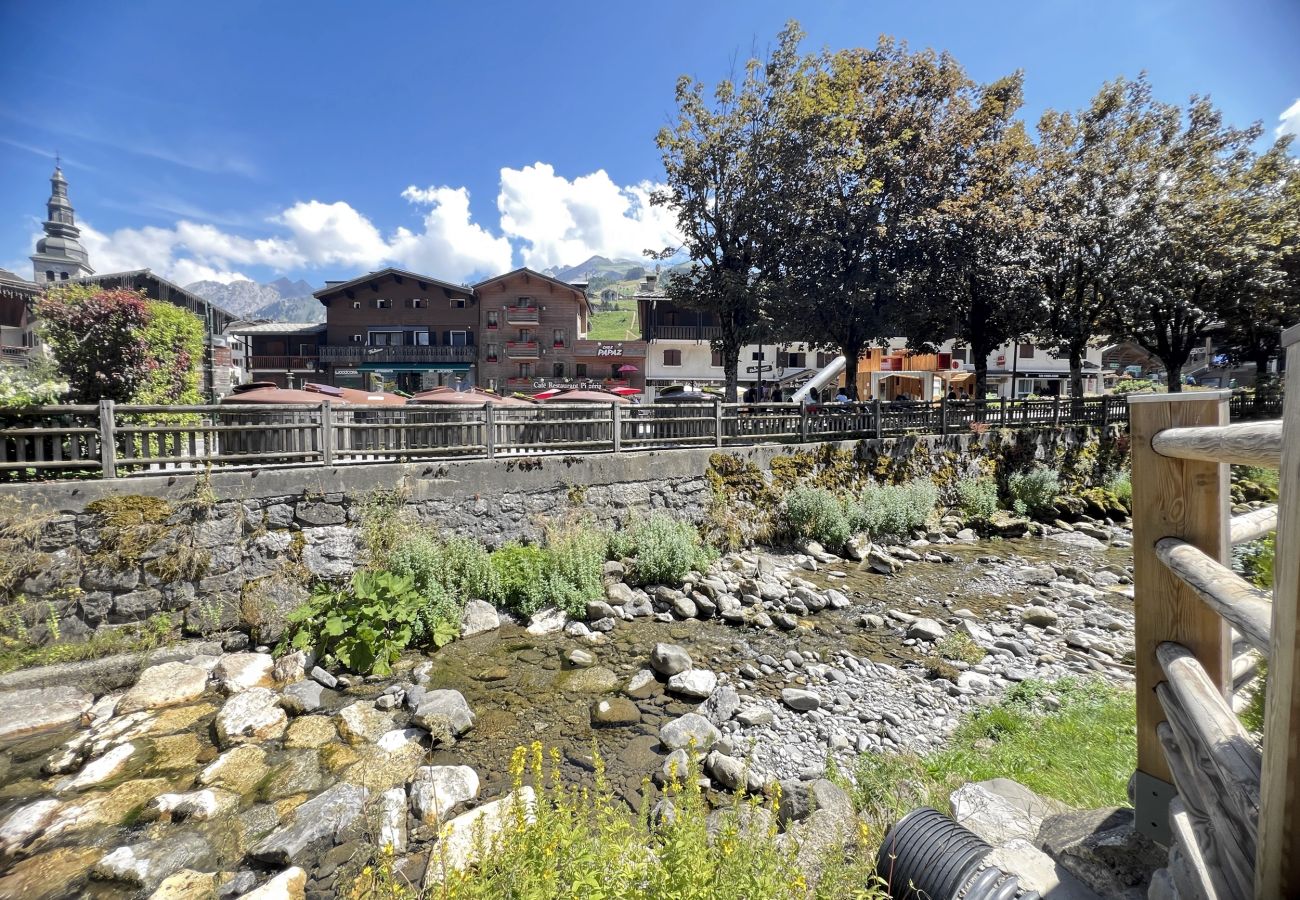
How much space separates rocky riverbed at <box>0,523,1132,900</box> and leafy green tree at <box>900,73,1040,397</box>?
1080cm

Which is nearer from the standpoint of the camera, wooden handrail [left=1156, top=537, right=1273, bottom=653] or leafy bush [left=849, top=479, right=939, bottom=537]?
wooden handrail [left=1156, top=537, right=1273, bottom=653]

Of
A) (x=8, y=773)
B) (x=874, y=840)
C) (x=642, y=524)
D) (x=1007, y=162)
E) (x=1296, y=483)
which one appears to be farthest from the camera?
(x=1007, y=162)

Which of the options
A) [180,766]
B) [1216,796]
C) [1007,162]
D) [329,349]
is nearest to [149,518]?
[180,766]

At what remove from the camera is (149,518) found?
755 centimetres

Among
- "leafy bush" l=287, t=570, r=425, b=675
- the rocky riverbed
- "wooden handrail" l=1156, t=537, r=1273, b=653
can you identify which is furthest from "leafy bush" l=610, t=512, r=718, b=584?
"wooden handrail" l=1156, t=537, r=1273, b=653

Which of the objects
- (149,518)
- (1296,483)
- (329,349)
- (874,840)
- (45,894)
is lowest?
(45,894)

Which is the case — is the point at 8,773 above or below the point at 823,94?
below

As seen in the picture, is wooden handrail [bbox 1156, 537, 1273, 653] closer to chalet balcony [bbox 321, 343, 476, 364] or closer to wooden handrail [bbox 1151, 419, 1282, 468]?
wooden handrail [bbox 1151, 419, 1282, 468]

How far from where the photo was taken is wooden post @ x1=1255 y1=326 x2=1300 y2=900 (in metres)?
1.06

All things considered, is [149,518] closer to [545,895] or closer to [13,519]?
[13,519]

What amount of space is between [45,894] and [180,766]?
1.37 m

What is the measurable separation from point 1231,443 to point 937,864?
2.84 m

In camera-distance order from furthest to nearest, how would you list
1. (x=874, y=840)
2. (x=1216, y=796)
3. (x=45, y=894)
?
(x=45, y=894) < (x=874, y=840) < (x=1216, y=796)

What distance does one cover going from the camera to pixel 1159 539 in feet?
6.81
